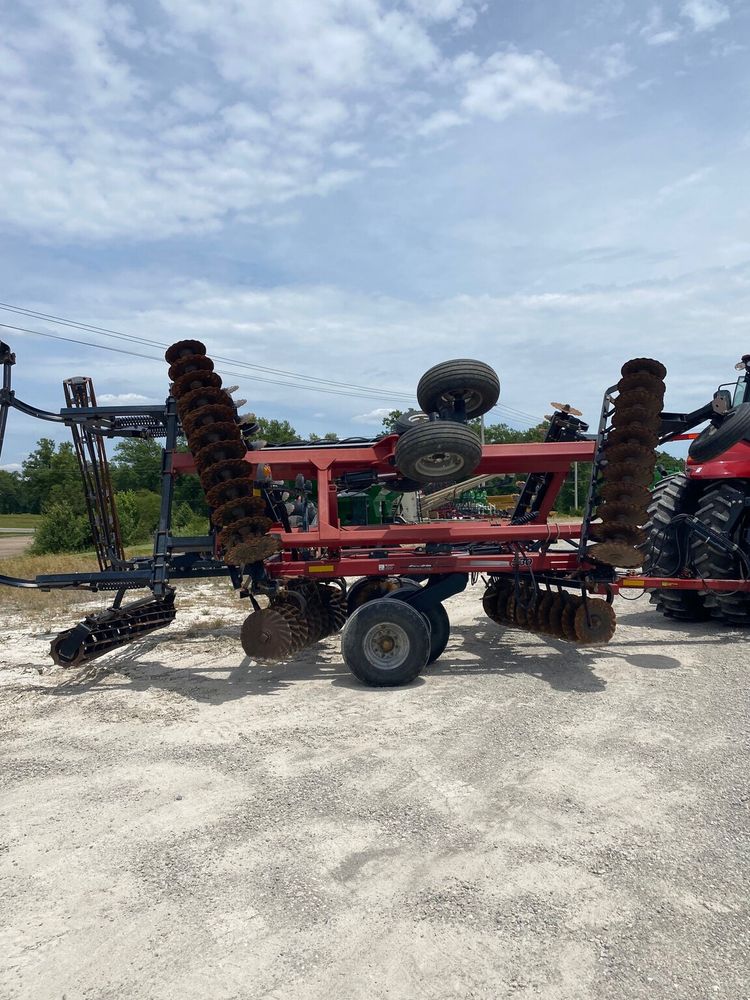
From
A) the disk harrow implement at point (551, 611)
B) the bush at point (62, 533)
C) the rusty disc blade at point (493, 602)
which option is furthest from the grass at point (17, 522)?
the disk harrow implement at point (551, 611)

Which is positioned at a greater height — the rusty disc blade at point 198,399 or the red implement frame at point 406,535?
the rusty disc blade at point 198,399

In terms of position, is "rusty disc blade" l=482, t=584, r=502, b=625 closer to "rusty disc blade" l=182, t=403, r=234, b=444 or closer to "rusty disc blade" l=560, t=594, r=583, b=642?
"rusty disc blade" l=560, t=594, r=583, b=642

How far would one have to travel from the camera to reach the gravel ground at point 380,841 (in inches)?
83.4

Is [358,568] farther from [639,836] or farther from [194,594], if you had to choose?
[194,594]

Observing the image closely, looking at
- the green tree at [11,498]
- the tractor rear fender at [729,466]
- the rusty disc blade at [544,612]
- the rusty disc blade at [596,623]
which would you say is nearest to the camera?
the rusty disc blade at [596,623]

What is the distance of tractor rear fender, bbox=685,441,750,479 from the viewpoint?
6.97 meters

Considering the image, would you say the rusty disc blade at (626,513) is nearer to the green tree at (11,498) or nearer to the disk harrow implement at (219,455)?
the disk harrow implement at (219,455)

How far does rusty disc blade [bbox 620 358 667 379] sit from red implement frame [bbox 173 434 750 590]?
2.47ft

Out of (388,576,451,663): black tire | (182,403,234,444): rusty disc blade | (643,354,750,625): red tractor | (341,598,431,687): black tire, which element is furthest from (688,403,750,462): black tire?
(182,403,234,444): rusty disc blade

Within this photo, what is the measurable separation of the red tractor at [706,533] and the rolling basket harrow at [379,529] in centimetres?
45

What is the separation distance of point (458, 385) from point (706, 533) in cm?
328

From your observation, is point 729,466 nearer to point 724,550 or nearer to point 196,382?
point 724,550

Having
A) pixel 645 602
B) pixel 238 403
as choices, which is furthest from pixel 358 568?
pixel 645 602

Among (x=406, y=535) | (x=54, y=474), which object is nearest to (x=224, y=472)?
(x=406, y=535)
